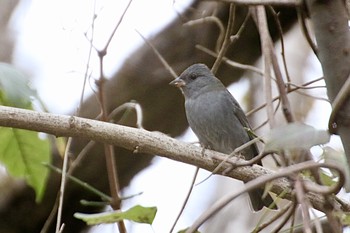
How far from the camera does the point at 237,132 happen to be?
8.49ft

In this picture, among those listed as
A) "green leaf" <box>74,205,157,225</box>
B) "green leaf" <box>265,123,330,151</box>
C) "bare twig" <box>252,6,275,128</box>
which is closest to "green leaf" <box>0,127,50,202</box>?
"green leaf" <box>74,205,157,225</box>

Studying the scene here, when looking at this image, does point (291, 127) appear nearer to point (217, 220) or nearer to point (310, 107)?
point (217, 220)

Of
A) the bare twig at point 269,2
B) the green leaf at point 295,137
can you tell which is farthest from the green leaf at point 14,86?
the green leaf at point 295,137

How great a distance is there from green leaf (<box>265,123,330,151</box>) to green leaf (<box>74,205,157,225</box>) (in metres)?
0.31

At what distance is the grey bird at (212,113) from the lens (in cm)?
255

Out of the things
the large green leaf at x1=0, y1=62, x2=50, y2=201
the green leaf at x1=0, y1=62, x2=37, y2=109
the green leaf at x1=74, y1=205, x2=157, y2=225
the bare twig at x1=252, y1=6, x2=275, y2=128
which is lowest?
the large green leaf at x1=0, y1=62, x2=50, y2=201

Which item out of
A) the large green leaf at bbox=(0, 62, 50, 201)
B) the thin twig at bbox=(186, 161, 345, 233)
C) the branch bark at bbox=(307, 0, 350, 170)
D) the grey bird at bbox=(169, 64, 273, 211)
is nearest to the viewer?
the thin twig at bbox=(186, 161, 345, 233)

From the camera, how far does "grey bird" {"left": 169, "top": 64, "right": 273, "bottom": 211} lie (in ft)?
8.36

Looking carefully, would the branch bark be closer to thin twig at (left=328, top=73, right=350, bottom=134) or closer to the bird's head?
thin twig at (left=328, top=73, right=350, bottom=134)

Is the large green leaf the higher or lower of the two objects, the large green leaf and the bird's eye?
the higher

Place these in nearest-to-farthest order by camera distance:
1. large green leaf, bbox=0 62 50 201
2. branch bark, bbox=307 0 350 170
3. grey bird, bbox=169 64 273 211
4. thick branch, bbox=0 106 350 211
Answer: branch bark, bbox=307 0 350 170 → thick branch, bbox=0 106 350 211 → large green leaf, bbox=0 62 50 201 → grey bird, bbox=169 64 273 211

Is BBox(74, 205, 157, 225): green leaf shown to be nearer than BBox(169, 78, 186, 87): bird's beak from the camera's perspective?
Yes

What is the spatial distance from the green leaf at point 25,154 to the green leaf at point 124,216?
611mm

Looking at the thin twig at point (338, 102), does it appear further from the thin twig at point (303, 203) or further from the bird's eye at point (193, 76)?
the bird's eye at point (193, 76)
